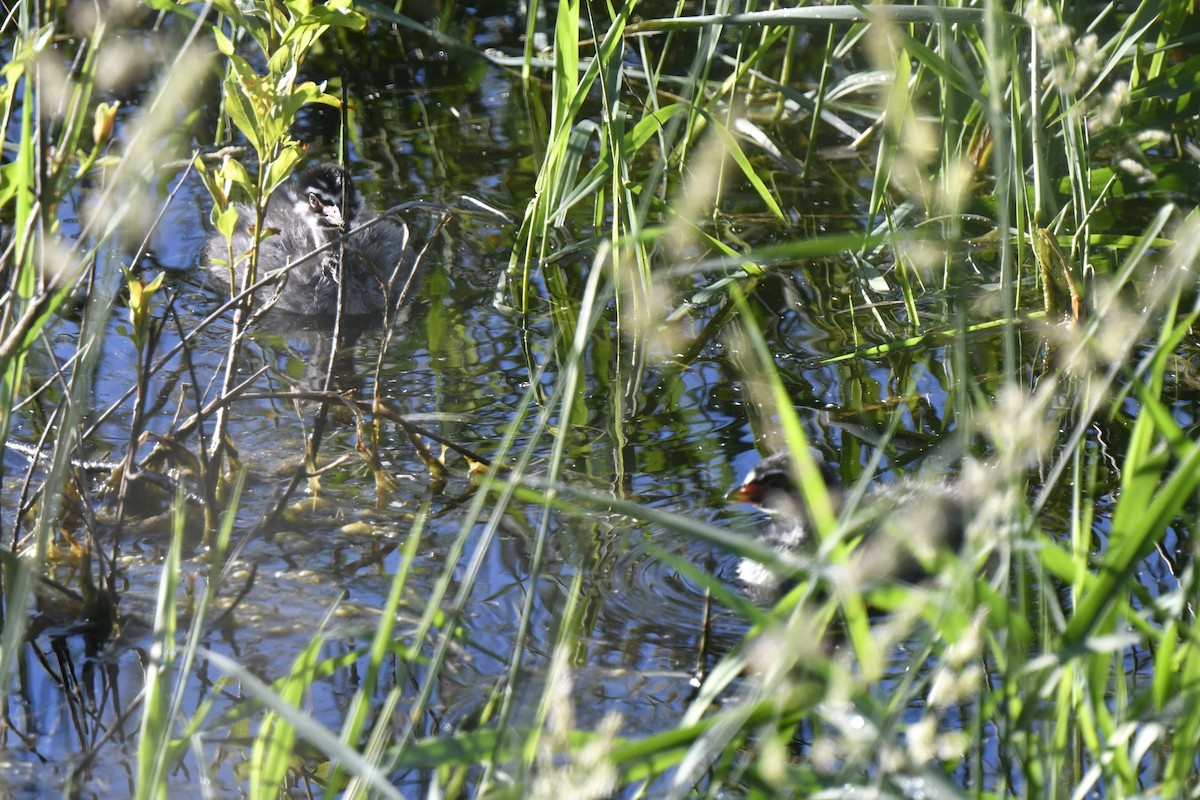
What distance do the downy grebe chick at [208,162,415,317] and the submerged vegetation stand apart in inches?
8.4

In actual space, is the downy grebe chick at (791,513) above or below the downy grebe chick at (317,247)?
below

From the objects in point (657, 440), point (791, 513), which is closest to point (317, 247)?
point (657, 440)

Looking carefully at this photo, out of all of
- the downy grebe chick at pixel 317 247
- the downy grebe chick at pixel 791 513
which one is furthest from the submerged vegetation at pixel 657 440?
the downy grebe chick at pixel 317 247

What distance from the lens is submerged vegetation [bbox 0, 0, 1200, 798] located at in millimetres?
2068

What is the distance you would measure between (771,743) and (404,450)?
9.50 feet

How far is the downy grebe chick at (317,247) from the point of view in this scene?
595 centimetres

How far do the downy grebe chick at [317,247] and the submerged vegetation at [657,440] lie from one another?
0.21m

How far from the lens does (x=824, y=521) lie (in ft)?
6.89

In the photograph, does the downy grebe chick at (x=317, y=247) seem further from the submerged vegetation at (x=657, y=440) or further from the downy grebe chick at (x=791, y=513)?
the downy grebe chick at (x=791, y=513)

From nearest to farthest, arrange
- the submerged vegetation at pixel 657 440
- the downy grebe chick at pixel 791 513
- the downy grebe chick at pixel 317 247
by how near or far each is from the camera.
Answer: the submerged vegetation at pixel 657 440, the downy grebe chick at pixel 791 513, the downy grebe chick at pixel 317 247

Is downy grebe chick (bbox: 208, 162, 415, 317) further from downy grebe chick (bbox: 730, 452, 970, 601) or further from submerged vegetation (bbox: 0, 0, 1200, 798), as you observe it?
downy grebe chick (bbox: 730, 452, 970, 601)

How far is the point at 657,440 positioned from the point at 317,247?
195cm

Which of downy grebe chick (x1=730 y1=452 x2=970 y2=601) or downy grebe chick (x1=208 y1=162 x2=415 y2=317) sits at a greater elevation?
downy grebe chick (x1=208 y1=162 x2=415 y2=317)

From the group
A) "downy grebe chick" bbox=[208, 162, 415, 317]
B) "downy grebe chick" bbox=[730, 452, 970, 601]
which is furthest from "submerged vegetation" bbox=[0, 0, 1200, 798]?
"downy grebe chick" bbox=[208, 162, 415, 317]
